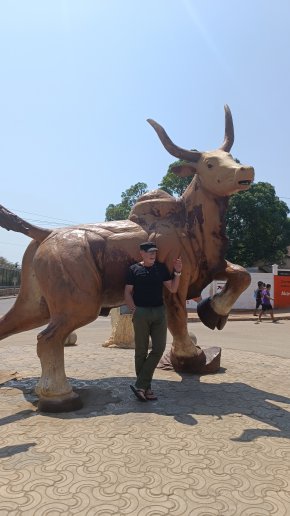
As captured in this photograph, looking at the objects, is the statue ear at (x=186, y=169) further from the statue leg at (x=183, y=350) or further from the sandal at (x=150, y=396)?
the sandal at (x=150, y=396)

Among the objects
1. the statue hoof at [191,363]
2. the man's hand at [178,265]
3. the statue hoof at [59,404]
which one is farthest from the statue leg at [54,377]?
the statue hoof at [191,363]

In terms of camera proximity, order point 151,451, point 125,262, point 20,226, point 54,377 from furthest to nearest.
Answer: point 20,226, point 125,262, point 54,377, point 151,451

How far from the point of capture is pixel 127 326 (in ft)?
23.9

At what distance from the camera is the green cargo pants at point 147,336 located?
3646mm

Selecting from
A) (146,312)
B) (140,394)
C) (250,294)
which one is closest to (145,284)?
(146,312)

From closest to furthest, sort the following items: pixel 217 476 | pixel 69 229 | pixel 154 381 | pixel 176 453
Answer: pixel 217 476
pixel 176 453
pixel 69 229
pixel 154 381

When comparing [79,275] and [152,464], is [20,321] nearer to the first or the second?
[79,275]

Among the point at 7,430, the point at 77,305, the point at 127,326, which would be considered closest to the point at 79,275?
the point at 77,305

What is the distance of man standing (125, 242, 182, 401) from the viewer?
12.0 ft

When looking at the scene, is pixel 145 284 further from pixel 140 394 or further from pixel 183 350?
pixel 183 350

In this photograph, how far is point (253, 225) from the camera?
24.0 meters

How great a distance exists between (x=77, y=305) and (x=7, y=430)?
3.62 feet

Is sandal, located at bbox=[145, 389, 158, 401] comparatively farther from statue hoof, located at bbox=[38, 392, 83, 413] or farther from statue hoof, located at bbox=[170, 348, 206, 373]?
statue hoof, located at bbox=[170, 348, 206, 373]

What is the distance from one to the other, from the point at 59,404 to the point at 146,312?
3.35ft
